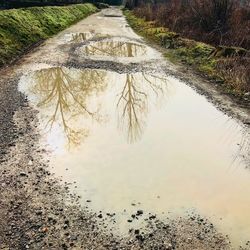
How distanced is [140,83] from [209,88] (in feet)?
6.06

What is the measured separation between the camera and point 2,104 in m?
8.16

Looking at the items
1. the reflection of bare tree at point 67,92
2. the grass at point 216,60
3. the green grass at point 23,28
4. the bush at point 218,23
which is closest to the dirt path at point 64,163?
the reflection of bare tree at point 67,92

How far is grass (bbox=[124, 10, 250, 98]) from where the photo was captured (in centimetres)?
1020

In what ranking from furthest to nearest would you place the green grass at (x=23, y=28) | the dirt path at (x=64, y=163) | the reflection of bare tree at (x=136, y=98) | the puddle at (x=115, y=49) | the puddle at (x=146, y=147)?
the puddle at (x=115, y=49) → the green grass at (x=23, y=28) → the reflection of bare tree at (x=136, y=98) → the puddle at (x=146, y=147) → the dirt path at (x=64, y=163)

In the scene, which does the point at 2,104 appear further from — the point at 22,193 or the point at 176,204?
the point at 176,204

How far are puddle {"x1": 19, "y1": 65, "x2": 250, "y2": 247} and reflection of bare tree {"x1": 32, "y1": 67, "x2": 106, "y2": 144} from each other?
Answer: 0.02m

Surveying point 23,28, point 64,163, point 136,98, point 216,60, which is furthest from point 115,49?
point 64,163

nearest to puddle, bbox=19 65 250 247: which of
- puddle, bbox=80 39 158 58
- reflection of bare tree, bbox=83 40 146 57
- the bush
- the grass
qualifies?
the grass

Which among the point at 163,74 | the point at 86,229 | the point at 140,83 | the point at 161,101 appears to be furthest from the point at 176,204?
the point at 163,74

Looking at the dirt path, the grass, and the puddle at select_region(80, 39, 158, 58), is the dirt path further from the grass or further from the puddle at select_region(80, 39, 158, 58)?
the puddle at select_region(80, 39, 158, 58)

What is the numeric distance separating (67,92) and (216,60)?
18.1 ft

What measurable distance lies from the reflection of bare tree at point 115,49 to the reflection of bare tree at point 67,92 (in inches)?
116

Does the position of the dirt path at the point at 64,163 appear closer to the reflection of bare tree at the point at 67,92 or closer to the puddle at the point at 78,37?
the reflection of bare tree at the point at 67,92

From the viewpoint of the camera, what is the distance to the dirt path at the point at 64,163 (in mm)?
4340
